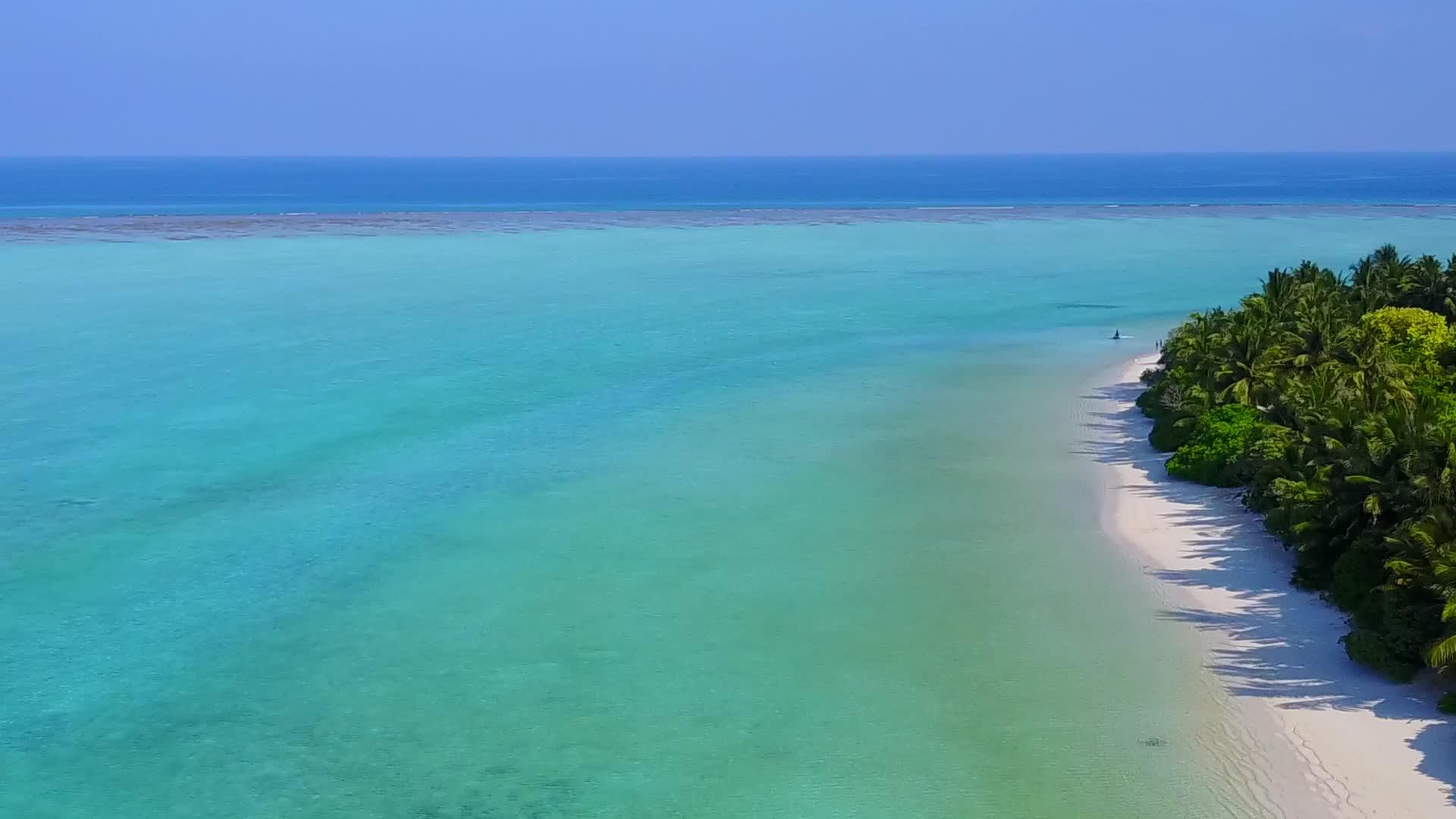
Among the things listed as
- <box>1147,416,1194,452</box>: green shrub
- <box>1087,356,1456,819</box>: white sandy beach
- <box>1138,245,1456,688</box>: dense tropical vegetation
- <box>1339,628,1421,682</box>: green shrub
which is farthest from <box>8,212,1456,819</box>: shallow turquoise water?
<box>1138,245,1456,688</box>: dense tropical vegetation

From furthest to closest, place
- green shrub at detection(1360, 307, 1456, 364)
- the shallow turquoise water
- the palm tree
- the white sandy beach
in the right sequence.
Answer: the palm tree, green shrub at detection(1360, 307, 1456, 364), the shallow turquoise water, the white sandy beach

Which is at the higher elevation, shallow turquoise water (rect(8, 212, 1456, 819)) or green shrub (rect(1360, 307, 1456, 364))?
green shrub (rect(1360, 307, 1456, 364))

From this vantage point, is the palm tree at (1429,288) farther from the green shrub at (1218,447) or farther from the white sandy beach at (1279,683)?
the white sandy beach at (1279,683)

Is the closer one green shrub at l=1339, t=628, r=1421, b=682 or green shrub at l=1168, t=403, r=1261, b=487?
green shrub at l=1339, t=628, r=1421, b=682

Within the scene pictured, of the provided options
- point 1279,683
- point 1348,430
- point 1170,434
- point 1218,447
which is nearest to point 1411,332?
point 1170,434

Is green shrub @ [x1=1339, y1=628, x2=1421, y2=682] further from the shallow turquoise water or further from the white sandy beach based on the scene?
the shallow turquoise water

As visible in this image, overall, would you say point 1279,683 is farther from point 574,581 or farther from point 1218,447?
point 574,581

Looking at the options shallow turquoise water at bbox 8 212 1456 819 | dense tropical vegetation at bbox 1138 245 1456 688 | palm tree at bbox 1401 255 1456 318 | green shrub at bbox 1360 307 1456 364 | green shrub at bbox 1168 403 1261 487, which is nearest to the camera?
shallow turquoise water at bbox 8 212 1456 819
